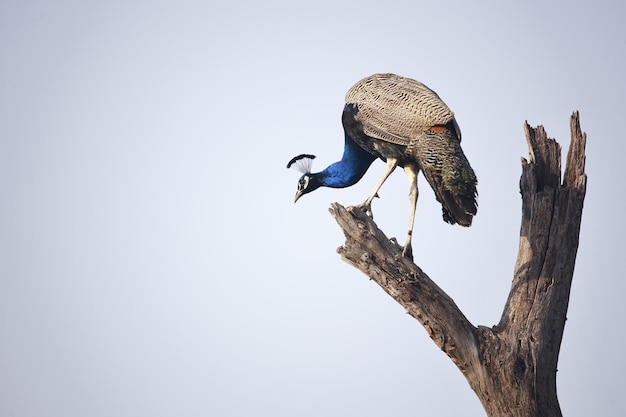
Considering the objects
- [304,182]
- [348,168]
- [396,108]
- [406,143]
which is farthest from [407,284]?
[304,182]

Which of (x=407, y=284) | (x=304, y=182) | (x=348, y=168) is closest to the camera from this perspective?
(x=407, y=284)

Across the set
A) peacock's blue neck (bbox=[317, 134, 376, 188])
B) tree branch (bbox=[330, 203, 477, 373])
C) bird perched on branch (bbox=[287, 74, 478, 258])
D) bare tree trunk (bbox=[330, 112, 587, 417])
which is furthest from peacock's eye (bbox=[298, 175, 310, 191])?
tree branch (bbox=[330, 203, 477, 373])

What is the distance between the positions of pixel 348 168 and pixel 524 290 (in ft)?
11.6

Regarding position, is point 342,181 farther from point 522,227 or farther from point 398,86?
point 522,227

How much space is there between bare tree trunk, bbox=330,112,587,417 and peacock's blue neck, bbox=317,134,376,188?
2.20 metres

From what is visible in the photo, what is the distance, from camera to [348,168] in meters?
11.0

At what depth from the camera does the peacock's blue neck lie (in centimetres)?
1095

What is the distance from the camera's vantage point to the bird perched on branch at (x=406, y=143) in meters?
8.86

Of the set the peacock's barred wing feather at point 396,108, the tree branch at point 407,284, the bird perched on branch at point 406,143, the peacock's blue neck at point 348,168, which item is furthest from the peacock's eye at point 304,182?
the tree branch at point 407,284

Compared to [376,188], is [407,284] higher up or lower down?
lower down

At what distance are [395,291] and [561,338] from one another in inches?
76.0

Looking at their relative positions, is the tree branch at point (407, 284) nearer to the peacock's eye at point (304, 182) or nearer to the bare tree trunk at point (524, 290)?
the bare tree trunk at point (524, 290)

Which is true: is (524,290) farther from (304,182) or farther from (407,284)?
(304,182)

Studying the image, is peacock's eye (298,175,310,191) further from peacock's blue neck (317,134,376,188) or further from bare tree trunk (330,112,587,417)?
bare tree trunk (330,112,587,417)
